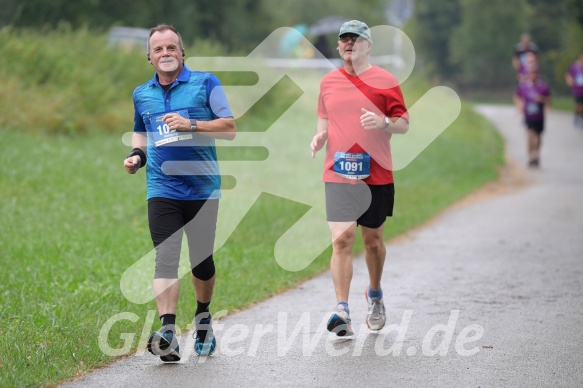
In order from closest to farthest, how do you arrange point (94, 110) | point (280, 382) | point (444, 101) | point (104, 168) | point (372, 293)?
point (280, 382), point (372, 293), point (104, 168), point (94, 110), point (444, 101)

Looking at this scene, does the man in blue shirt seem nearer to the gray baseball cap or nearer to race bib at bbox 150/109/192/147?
race bib at bbox 150/109/192/147

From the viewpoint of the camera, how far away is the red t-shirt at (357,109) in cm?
723

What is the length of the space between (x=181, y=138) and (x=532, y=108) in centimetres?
1512

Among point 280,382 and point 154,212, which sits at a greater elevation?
point 154,212

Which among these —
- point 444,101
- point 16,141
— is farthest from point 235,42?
point 16,141

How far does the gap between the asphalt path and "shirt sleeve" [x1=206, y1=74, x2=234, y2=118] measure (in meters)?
1.56

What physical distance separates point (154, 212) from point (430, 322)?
243 centimetres

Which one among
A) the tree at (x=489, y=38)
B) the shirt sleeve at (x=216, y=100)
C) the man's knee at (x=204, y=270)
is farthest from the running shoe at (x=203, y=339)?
the tree at (x=489, y=38)

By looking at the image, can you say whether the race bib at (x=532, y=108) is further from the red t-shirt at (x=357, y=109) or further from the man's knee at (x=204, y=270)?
the man's knee at (x=204, y=270)

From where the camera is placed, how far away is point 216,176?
6.63 metres

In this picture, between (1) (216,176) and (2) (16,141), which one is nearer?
(1) (216,176)

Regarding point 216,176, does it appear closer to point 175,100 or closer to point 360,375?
point 175,100

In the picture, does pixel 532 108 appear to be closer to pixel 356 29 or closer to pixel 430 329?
pixel 430 329

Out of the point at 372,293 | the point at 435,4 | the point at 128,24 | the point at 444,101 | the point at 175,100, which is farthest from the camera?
the point at 435,4
